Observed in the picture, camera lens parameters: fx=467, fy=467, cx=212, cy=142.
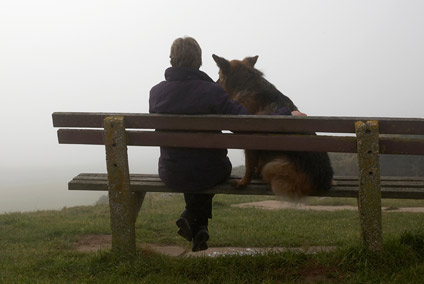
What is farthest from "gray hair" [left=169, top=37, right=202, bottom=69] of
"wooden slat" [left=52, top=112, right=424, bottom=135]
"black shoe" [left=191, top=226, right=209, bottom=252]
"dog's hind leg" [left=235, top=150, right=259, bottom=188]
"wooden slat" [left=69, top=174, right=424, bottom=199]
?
"black shoe" [left=191, top=226, right=209, bottom=252]

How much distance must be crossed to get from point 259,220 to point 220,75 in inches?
136

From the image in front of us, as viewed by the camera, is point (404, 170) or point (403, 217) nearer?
point (403, 217)

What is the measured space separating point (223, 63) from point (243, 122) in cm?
109

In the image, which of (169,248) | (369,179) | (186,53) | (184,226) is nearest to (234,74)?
(186,53)

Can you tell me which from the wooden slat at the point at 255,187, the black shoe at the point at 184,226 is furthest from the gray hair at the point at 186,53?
the black shoe at the point at 184,226

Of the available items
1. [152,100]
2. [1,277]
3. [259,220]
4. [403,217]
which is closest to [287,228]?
[259,220]

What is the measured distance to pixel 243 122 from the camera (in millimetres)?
3875

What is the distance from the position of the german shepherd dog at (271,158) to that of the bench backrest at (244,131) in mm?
333

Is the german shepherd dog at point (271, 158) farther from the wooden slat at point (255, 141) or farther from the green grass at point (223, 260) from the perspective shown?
the green grass at point (223, 260)

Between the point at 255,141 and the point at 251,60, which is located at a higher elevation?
the point at 251,60

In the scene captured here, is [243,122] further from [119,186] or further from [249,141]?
[119,186]

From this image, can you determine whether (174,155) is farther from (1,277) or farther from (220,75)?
(1,277)

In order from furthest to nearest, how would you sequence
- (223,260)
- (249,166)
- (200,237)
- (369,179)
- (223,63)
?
1. (223,63)
2. (200,237)
3. (249,166)
4. (223,260)
5. (369,179)

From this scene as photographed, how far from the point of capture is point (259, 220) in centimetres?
764
